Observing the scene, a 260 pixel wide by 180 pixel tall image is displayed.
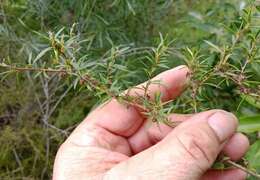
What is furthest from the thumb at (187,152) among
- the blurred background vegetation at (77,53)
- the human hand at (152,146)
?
the blurred background vegetation at (77,53)

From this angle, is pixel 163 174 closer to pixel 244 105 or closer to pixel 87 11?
pixel 244 105

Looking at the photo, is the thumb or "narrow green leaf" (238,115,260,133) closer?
the thumb

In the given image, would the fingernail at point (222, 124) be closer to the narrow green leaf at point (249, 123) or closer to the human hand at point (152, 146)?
the human hand at point (152, 146)

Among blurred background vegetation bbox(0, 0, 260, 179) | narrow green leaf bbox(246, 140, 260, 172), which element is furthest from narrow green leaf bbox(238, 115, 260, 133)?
blurred background vegetation bbox(0, 0, 260, 179)

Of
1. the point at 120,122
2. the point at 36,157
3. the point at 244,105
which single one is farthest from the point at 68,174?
the point at 36,157

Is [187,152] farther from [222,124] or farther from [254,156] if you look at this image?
[254,156]

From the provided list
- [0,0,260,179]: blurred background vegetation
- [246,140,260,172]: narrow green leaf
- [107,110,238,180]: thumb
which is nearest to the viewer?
[107,110,238,180]: thumb

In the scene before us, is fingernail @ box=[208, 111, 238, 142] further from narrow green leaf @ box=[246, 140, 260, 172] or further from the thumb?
narrow green leaf @ box=[246, 140, 260, 172]

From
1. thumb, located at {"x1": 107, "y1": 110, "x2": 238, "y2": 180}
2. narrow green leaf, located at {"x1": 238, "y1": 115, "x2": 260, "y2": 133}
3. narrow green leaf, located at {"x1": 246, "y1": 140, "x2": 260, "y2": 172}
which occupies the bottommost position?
narrow green leaf, located at {"x1": 246, "y1": 140, "x2": 260, "y2": 172}

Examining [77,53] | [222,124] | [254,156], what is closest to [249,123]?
[254,156]
